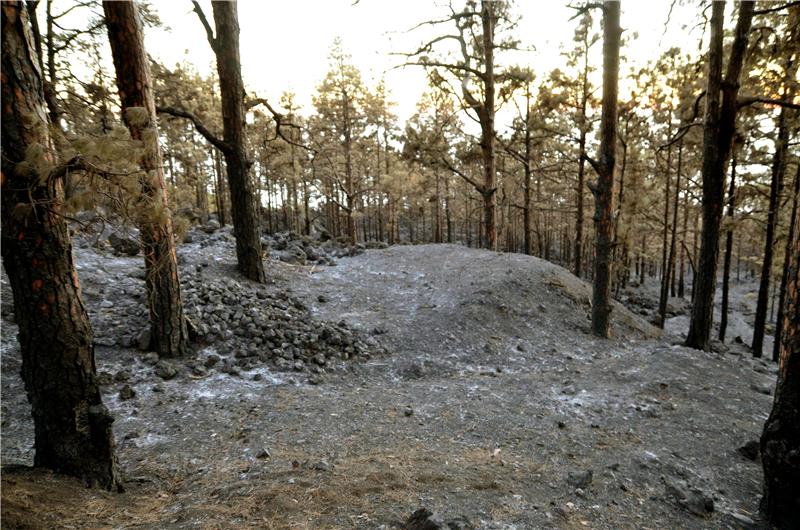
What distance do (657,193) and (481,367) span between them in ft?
75.6

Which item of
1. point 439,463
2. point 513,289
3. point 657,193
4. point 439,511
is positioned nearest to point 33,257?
point 439,511

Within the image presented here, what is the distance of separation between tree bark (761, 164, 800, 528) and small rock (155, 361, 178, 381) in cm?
607

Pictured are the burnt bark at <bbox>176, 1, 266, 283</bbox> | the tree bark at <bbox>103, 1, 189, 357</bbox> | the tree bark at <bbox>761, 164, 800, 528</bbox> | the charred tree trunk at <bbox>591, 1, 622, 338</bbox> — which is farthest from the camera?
the burnt bark at <bbox>176, 1, 266, 283</bbox>

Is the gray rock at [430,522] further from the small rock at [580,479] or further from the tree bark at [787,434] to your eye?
the tree bark at [787,434]

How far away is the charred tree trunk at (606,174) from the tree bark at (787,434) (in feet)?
21.4

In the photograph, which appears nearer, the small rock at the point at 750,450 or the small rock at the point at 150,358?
the small rock at the point at 750,450

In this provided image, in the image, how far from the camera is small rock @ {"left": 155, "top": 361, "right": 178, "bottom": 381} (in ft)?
17.2

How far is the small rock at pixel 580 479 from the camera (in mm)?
3029

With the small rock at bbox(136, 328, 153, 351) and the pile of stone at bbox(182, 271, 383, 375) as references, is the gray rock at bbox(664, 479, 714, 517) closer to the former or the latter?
the pile of stone at bbox(182, 271, 383, 375)

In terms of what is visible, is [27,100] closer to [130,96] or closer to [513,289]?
[130,96]

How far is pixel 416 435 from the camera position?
4.12 metres

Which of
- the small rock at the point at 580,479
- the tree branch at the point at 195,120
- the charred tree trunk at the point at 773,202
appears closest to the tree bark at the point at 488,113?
the charred tree trunk at the point at 773,202

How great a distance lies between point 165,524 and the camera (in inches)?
94.7

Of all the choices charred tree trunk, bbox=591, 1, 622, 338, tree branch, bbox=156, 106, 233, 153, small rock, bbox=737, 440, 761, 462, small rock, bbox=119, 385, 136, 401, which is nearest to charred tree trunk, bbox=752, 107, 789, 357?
charred tree trunk, bbox=591, 1, 622, 338
